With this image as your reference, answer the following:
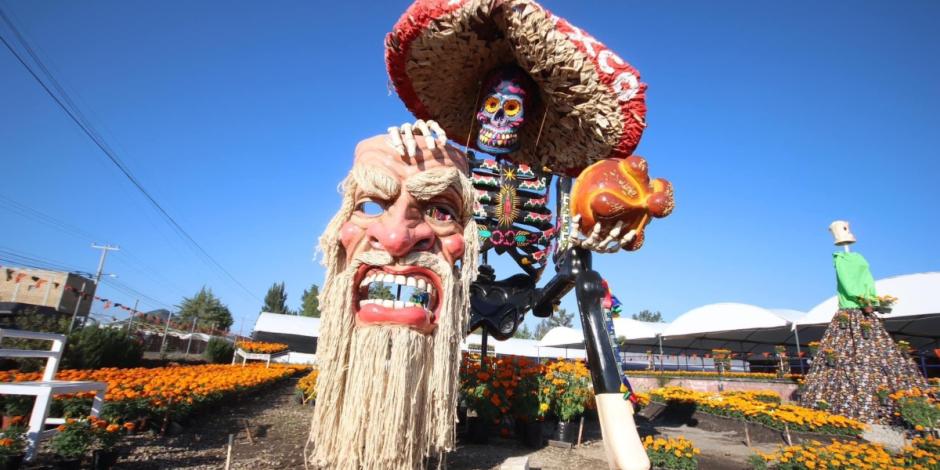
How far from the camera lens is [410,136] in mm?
2115

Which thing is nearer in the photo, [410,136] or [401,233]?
[401,233]

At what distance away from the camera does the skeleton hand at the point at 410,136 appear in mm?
2092

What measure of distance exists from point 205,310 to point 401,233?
47214 millimetres

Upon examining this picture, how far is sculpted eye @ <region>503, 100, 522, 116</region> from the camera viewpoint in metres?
3.33

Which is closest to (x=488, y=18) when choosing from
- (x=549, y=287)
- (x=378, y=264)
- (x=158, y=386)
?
(x=378, y=264)

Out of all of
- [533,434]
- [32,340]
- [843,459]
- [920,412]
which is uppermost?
[32,340]

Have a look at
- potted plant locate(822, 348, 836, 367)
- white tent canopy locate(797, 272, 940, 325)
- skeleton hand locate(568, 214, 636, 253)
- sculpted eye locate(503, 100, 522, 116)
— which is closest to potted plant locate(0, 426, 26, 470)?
skeleton hand locate(568, 214, 636, 253)

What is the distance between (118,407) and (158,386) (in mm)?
927

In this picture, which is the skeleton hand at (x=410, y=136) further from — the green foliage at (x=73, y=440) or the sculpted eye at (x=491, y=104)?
→ the green foliage at (x=73, y=440)

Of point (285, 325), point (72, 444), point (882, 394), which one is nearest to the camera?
point (72, 444)

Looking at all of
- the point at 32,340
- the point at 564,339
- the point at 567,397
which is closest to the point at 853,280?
the point at 567,397

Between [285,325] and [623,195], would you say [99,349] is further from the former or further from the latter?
[285,325]

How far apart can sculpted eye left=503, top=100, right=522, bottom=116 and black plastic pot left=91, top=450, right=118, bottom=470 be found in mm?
3851

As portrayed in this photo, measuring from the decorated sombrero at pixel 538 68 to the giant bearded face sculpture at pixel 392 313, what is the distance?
1189 mm
